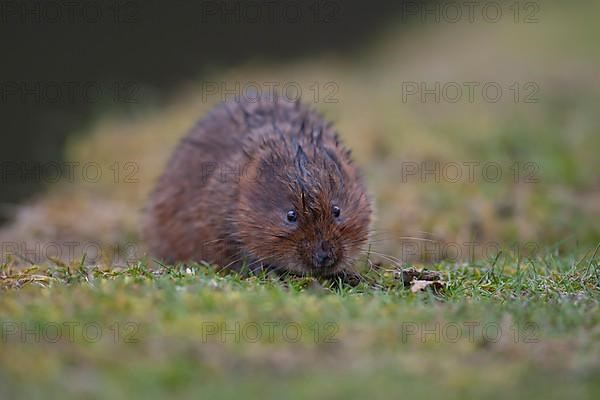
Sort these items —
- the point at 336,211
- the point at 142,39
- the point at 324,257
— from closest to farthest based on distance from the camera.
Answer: the point at 324,257 < the point at 336,211 < the point at 142,39

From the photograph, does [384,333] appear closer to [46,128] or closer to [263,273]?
[263,273]

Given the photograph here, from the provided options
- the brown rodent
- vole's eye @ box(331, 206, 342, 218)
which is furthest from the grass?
vole's eye @ box(331, 206, 342, 218)

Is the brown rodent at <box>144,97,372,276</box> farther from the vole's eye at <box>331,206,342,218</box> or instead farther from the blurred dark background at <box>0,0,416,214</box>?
the blurred dark background at <box>0,0,416,214</box>

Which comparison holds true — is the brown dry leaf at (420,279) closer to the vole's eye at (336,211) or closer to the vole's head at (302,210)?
the vole's head at (302,210)

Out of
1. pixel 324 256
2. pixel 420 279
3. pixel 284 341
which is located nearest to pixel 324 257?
pixel 324 256

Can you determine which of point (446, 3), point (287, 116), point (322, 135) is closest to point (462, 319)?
point (322, 135)

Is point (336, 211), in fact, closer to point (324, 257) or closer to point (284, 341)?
point (324, 257)
